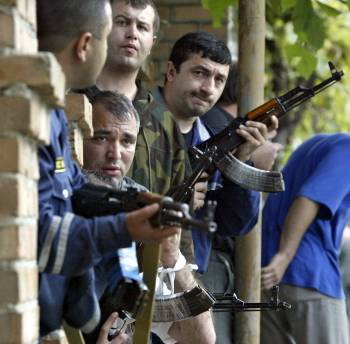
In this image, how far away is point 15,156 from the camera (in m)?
2.63

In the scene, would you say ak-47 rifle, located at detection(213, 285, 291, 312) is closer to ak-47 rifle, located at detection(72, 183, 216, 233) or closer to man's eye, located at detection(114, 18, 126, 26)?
man's eye, located at detection(114, 18, 126, 26)

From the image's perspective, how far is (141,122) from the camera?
184 inches

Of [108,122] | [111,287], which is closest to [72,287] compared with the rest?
[111,287]

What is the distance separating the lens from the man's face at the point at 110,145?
3.97m

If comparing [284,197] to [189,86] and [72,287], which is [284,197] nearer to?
[189,86]

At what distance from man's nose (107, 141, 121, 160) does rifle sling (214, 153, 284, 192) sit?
0.87 meters

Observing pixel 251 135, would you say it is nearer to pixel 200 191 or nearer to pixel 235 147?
pixel 235 147

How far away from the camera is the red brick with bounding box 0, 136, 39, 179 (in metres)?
2.63

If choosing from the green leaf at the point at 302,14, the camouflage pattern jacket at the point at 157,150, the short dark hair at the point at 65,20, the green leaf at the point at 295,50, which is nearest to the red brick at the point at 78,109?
the short dark hair at the point at 65,20

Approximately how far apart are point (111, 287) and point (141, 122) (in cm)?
165

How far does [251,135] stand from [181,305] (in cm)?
104

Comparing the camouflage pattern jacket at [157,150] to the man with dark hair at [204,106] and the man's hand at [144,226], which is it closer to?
the man with dark hair at [204,106]

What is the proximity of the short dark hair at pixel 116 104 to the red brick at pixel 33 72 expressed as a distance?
141 cm

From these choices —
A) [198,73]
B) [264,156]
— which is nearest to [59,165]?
[198,73]
